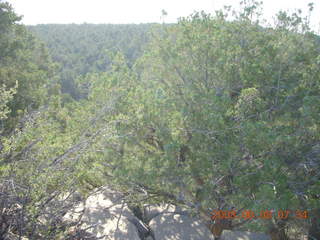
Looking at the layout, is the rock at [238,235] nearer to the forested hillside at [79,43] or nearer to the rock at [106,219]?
the rock at [106,219]

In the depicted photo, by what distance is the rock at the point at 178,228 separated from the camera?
5.20 meters

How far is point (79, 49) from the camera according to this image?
151 ft

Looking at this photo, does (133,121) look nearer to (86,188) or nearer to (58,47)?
(86,188)

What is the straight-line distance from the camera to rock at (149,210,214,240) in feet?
17.1

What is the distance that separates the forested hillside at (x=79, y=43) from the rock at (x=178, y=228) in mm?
27136

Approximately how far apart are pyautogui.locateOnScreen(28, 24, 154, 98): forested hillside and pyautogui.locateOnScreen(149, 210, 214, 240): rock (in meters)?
27.1

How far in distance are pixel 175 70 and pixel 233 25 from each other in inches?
52.9

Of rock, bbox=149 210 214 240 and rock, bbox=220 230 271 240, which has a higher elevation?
rock, bbox=220 230 271 240
